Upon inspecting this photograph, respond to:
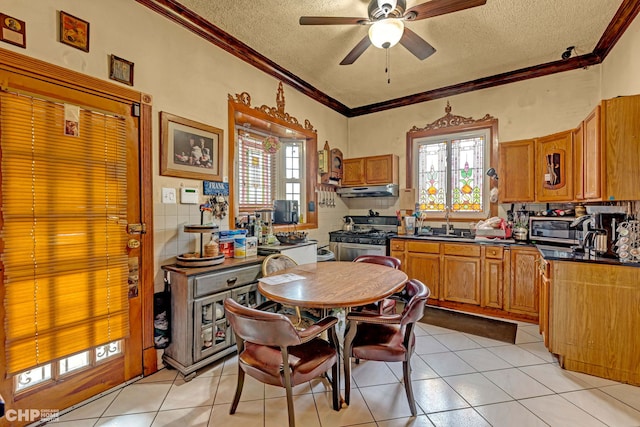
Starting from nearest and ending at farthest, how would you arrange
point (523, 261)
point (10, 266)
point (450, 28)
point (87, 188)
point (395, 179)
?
1. point (10, 266)
2. point (87, 188)
3. point (450, 28)
4. point (523, 261)
5. point (395, 179)

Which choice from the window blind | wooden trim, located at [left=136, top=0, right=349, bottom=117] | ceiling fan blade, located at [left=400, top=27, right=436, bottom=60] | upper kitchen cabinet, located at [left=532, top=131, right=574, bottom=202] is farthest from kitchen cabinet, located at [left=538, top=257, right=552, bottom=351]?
wooden trim, located at [left=136, top=0, right=349, bottom=117]

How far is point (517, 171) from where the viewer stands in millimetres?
3535

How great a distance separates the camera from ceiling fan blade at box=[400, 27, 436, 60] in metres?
2.33

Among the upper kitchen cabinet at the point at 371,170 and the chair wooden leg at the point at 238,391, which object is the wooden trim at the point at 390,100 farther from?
the chair wooden leg at the point at 238,391

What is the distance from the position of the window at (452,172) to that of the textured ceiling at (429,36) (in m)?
0.84

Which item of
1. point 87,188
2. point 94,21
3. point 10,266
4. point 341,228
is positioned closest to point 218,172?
point 87,188

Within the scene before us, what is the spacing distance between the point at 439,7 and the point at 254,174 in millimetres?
2601

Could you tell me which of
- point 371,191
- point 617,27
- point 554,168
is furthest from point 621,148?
point 371,191

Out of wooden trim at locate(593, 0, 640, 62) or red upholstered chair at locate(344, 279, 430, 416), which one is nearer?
red upholstered chair at locate(344, 279, 430, 416)

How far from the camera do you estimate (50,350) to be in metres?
1.82

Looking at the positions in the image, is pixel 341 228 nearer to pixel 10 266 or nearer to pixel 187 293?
pixel 187 293

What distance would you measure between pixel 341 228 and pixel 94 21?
3864mm

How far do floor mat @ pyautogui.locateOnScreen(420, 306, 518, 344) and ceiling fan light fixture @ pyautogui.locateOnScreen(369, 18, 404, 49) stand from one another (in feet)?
9.51

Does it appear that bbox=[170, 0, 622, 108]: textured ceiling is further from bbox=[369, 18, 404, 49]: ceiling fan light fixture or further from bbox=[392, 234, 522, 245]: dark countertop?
bbox=[392, 234, 522, 245]: dark countertop
